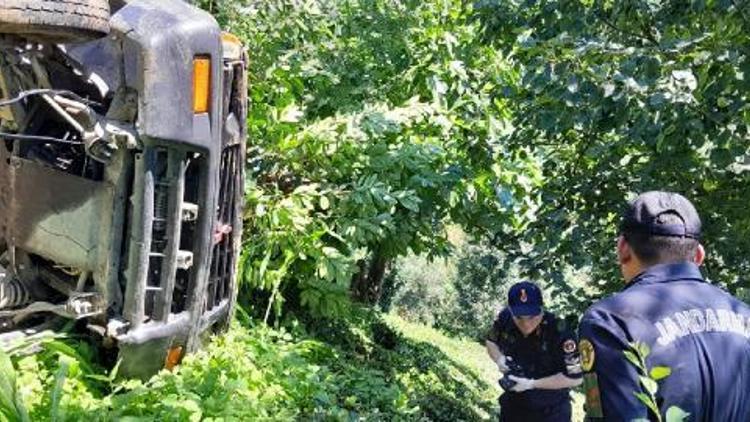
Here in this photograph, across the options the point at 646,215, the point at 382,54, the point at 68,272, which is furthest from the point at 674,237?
the point at 382,54

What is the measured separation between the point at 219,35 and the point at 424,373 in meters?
4.64

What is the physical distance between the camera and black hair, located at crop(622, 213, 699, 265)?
2.14 metres

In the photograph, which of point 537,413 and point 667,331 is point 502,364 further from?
point 667,331

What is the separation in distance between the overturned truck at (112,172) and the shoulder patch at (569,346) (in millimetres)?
1961

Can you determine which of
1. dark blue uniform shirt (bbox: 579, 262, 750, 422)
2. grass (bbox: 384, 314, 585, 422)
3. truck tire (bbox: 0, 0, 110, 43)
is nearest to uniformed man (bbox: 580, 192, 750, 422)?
A: dark blue uniform shirt (bbox: 579, 262, 750, 422)

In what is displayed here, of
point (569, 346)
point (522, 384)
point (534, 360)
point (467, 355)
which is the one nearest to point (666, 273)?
point (569, 346)

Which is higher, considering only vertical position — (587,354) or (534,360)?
(587,354)

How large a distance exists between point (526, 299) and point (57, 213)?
2.46 metres

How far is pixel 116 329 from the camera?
3723mm

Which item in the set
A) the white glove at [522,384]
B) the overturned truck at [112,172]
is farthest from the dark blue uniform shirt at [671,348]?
the white glove at [522,384]

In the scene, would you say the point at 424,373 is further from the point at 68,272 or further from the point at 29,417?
the point at 29,417

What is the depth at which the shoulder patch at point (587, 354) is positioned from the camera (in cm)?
206

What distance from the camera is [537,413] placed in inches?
203

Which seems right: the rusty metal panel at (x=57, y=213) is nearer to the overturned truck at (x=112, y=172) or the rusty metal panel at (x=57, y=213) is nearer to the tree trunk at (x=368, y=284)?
the overturned truck at (x=112, y=172)
